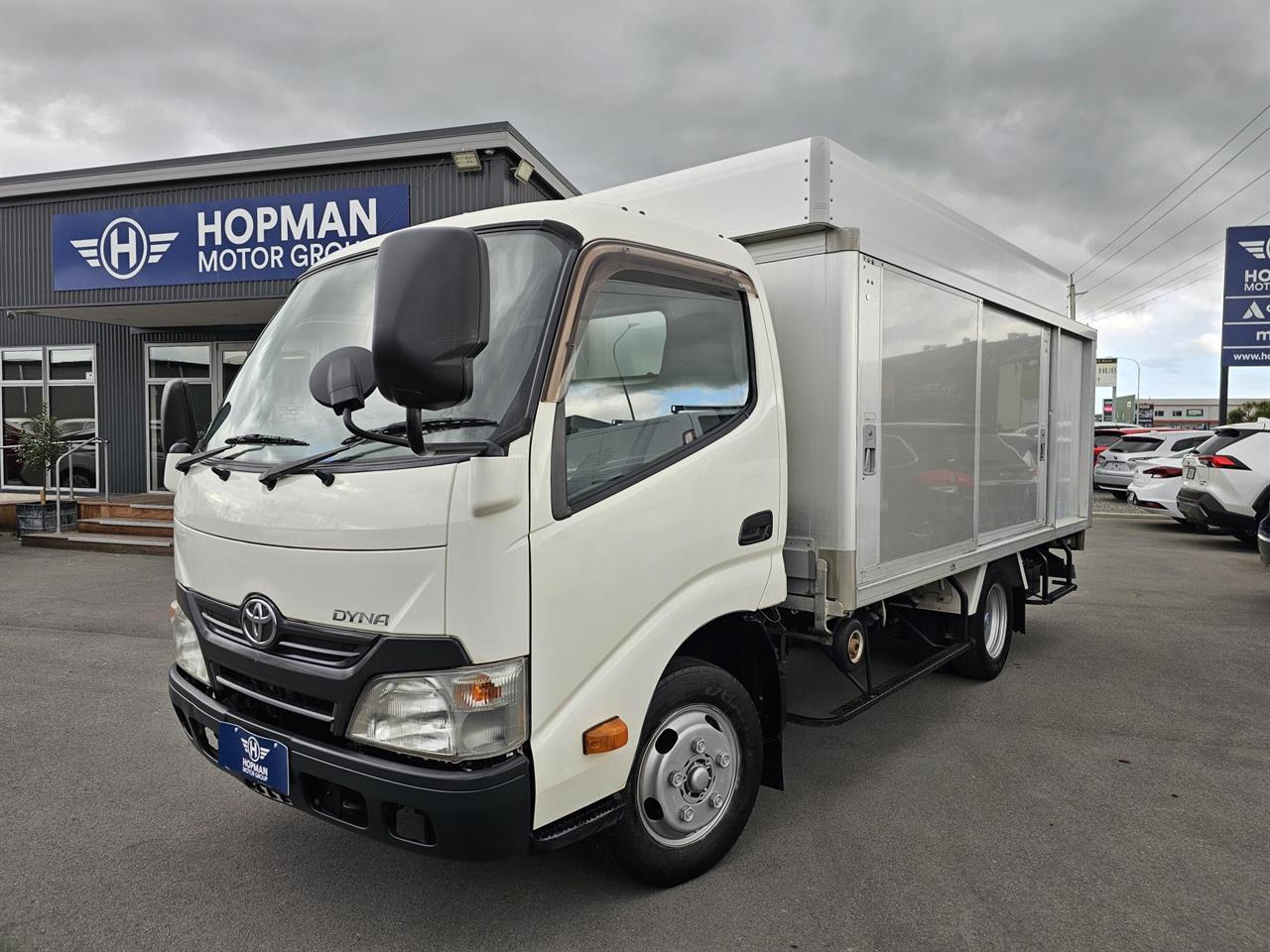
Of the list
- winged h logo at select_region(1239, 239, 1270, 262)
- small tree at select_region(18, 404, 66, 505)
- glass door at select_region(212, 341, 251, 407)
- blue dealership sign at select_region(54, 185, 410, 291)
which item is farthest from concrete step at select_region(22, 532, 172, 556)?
winged h logo at select_region(1239, 239, 1270, 262)

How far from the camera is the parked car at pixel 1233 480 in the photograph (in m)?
11.2

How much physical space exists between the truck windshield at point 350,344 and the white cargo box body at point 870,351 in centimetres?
129

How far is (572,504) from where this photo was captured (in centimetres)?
251

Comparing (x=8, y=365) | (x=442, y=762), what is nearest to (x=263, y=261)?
(x=8, y=365)

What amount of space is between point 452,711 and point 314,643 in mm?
515

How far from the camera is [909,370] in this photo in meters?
3.94

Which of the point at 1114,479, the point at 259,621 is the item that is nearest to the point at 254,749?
the point at 259,621

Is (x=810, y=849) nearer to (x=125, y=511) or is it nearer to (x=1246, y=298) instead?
(x=125, y=511)

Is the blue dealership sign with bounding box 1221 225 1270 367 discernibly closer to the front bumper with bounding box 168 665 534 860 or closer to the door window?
the door window

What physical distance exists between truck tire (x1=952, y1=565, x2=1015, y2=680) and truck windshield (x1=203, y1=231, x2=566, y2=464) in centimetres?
383

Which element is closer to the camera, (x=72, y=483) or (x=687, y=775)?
(x=687, y=775)

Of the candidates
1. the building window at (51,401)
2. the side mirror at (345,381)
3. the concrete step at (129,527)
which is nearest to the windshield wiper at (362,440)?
the side mirror at (345,381)

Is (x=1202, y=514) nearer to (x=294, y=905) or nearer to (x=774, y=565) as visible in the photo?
(x=774, y=565)

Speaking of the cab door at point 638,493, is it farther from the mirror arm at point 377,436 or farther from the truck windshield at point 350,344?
the mirror arm at point 377,436
